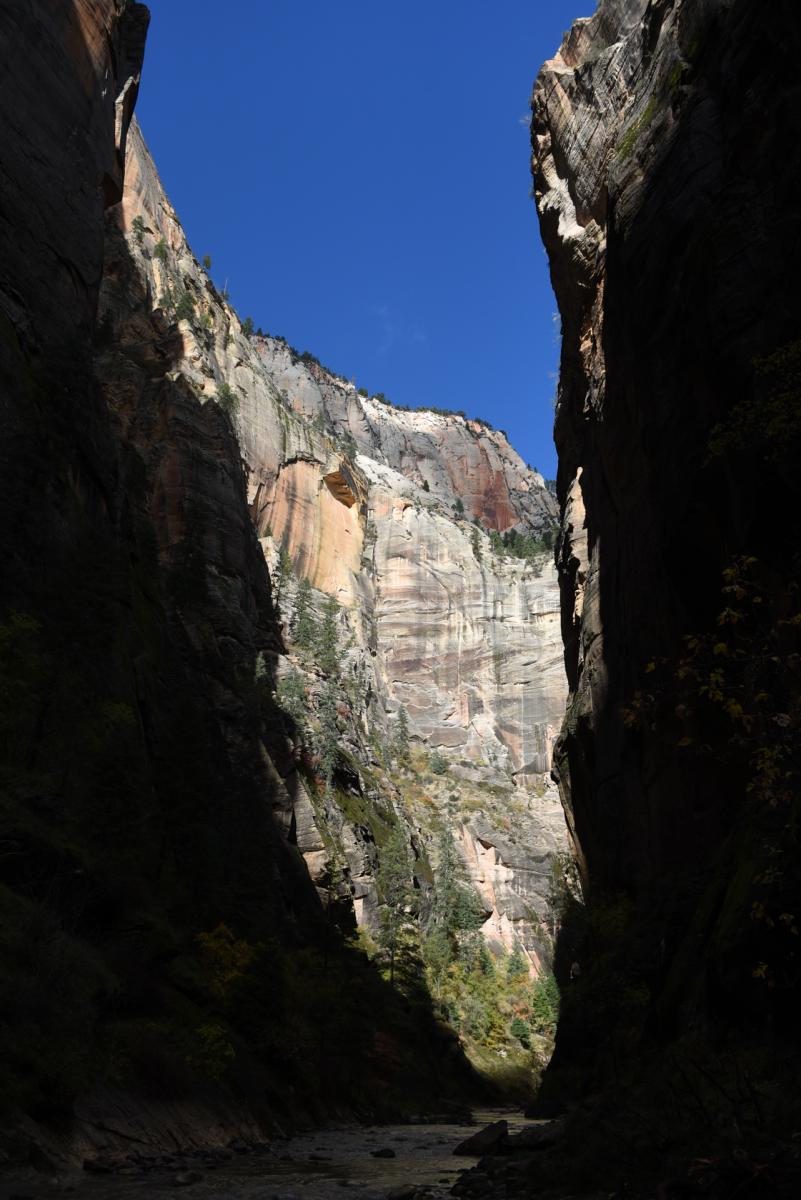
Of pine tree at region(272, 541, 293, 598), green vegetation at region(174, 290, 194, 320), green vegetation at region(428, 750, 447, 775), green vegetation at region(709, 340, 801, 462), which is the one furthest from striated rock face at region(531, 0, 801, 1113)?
green vegetation at region(428, 750, 447, 775)

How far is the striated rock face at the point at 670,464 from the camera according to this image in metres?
15.7

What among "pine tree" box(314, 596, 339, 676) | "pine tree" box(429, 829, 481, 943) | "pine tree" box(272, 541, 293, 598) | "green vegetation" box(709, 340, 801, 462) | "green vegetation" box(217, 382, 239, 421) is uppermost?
"green vegetation" box(217, 382, 239, 421)

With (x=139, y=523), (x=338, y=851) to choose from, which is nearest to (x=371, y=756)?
(x=338, y=851)

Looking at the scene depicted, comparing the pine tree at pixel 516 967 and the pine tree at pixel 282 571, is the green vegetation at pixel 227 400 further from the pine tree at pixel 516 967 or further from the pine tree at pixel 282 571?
the pine tree at pixel 516 967

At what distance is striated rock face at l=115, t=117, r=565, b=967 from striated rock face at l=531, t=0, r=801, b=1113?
119 feet

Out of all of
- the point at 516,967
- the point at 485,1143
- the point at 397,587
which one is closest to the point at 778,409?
the point at 485,1143

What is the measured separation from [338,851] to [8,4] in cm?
5419

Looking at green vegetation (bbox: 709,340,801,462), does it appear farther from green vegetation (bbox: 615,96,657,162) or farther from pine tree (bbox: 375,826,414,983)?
pine tree (bbox: 375,826,414,983)

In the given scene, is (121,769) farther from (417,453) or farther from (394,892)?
(417,453)

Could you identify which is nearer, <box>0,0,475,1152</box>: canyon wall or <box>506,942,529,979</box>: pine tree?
<box>0,0,475,1152</box>: canyon wall

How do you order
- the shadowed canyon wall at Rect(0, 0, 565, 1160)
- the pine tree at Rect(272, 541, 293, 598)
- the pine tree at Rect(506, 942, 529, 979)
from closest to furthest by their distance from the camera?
the shadowed canyon wall at Rect(0, 0, 565, 1160) → the pine tree at Rect(506, 942, 529, 979) → the pine tree at Rect(272, 541, 293, 598)

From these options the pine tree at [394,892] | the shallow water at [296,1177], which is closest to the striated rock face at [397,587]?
the pine tree at [394,892]

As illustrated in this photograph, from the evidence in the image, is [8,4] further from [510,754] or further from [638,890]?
[510,754]

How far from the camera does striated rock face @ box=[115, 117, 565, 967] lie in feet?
288
